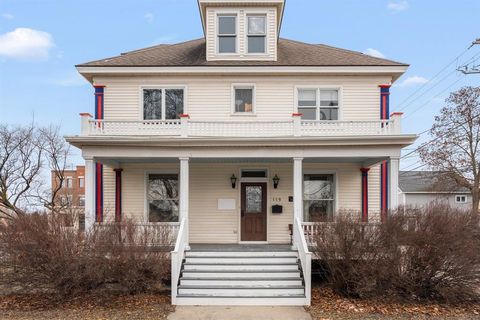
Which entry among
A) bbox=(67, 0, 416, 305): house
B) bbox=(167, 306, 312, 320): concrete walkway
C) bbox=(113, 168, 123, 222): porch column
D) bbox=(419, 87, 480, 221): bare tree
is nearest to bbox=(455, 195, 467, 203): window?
bbox=(419, 87, 480, 221): bare tree

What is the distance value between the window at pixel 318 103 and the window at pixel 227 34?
3.08 metres

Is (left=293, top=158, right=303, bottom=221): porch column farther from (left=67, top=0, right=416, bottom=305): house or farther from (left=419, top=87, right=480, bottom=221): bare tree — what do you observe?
(left=419, top=87, right=480, bottom=221): bare tree

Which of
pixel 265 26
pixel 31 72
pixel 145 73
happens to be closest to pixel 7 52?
pixel 31 72

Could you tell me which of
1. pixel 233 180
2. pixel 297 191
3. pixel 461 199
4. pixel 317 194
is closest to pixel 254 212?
pixel 233 180

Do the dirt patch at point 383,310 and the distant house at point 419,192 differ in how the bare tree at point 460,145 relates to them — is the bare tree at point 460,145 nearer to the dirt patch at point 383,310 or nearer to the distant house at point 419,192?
the distant house at point 419,192

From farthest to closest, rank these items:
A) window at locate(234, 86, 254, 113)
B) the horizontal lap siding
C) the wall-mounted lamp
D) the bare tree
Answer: the bare tree → window at locate(234, 86, 254, 113) → the horizontal lap siding → the wall-mounted lamp

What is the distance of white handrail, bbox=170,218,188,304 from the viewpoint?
838 centimetres

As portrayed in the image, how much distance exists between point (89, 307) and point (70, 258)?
1195mm

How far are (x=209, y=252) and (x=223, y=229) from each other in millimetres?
2490

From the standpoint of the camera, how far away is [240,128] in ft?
36.1

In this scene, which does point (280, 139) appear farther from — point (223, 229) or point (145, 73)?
point (145, 73)

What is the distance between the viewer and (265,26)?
13367 millimetres

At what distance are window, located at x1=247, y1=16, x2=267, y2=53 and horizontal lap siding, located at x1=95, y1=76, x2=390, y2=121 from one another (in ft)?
4.49

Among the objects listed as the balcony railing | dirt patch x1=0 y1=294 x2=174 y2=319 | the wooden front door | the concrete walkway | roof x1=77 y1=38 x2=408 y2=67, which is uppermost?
roof x1=77 y1=38 x2=408 y2=67
